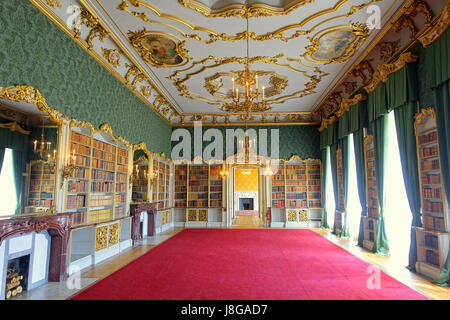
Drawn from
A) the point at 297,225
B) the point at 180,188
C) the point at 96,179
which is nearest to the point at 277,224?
the point at 297,225

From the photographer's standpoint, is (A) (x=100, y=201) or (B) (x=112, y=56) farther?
(B) (x=112, y=56)

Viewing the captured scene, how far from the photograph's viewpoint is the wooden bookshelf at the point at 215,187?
11.6m

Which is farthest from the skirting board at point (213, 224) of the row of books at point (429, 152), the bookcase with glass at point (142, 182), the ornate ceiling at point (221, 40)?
the row of books at point (429, 152)

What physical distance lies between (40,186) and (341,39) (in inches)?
254

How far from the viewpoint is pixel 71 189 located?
4.91 metres

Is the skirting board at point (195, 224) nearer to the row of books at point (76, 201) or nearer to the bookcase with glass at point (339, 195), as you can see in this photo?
the bookcase with glass at point (339, 195)

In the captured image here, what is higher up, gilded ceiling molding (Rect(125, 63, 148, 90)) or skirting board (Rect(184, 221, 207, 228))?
gilded ceiling molding (Rect(125, 63, 148, 90))

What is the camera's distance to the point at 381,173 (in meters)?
6.25

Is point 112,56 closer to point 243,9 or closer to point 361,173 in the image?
point 243,9

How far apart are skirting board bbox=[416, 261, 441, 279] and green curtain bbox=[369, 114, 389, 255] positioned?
134cm

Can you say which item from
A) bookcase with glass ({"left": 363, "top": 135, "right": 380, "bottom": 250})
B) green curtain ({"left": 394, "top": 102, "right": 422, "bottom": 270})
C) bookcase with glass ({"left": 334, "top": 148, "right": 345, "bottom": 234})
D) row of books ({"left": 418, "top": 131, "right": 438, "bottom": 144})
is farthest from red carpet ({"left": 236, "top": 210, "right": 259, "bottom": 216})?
row of books ({"left": 418, "top": 131, "right": 438, "bottom": 144})

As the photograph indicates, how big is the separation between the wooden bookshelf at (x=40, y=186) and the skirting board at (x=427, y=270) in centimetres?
639

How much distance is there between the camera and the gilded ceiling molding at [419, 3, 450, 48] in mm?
3941

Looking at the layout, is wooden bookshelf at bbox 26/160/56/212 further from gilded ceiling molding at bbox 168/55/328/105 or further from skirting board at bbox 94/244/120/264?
gilded ceiling molding at bbox 168/55/328/105
